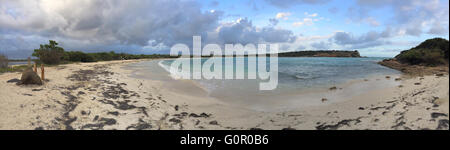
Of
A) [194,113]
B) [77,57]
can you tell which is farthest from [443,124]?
[77,57]

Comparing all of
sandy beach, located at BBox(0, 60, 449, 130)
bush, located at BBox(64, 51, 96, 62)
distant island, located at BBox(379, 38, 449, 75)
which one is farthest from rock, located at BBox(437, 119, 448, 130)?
bush, located at BBox(64, 51, 96, 62)

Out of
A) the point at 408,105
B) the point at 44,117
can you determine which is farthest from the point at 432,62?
the point at 44,117

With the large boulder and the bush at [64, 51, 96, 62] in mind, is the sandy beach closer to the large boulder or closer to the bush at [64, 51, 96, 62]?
the large boulder

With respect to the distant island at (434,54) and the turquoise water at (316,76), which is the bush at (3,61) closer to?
the turquoise water at (316,76)

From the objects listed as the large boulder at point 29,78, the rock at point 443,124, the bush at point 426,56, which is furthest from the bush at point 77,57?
the rock at point 443,124

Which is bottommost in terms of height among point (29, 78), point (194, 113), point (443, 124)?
point (194, 113)

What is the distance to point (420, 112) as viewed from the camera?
441 centimetres

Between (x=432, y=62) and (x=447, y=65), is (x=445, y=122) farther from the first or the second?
(x=432, y=62)

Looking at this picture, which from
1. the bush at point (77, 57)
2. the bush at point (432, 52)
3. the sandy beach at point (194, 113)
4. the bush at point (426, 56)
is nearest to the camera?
the bush at point (432, 52)

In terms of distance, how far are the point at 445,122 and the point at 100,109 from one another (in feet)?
28.5

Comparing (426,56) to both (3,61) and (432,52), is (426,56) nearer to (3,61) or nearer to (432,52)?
(432,52)

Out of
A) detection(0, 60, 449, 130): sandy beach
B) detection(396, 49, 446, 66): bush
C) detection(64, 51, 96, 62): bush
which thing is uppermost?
detection(64, 51, 96, 62): bush

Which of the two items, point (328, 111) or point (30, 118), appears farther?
point (328, 111)

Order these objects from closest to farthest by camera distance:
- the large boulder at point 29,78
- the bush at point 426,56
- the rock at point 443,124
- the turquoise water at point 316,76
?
the rock at point 443,124 < the bush at point 426,56 < the large boulder at point 29,78 < the turquoise water at point 316,76
